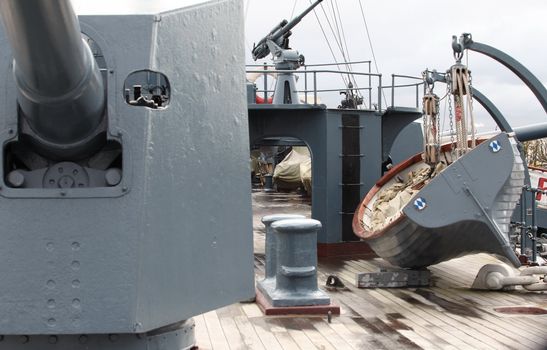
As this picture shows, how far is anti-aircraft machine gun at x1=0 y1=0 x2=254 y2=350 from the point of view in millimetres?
2602

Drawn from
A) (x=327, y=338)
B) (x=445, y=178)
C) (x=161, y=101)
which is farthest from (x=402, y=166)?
(x=161, y=101)

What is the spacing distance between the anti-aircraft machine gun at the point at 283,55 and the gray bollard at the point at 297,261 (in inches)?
206

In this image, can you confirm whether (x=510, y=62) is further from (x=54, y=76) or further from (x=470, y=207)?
(x=54, y=76)

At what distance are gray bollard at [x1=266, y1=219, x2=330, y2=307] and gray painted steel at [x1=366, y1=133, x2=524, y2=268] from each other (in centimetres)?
108

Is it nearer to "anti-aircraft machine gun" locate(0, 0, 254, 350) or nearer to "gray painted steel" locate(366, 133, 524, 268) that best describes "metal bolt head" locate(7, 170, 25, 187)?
"anti-aircraft machine gun" locate(0, 0, 254, 350)

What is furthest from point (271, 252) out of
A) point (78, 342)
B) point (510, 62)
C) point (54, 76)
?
point (54, 76)

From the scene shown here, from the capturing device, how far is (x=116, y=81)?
2.66m

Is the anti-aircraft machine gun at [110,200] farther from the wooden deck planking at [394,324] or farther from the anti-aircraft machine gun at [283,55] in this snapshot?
the anti-aircraft machine gun at [283,55]

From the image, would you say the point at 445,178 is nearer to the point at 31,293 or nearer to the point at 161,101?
the point at 161,101

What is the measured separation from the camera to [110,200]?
2.61 metres

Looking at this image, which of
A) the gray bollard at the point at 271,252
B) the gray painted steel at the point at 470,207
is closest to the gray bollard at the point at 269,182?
the gray painted steel at the point at 470,207

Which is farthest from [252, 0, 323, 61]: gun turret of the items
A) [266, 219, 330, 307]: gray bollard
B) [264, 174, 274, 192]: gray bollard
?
[264, 174, 274, 192]: gray bollard

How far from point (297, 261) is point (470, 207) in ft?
5.58

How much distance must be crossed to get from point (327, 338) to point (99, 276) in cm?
232
